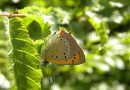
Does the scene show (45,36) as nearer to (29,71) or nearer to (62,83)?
(29,71)

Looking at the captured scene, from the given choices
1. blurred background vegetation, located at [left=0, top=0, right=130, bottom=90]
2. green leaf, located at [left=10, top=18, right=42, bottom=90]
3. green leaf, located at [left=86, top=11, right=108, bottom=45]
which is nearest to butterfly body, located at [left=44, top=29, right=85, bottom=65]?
→ green leaf, located at [left=10, top=18, right=42, bottom=90]

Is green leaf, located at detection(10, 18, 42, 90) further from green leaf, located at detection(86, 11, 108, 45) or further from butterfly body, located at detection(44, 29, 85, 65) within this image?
green leaf, located at detection(86, 11, 108, 45)

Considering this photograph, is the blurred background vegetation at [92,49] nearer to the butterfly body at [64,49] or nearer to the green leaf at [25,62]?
the butterfly body at [64,49]

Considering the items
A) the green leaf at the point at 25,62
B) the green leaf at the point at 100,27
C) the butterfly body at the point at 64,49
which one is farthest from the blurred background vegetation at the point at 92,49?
the green leaf at the point at 25,62

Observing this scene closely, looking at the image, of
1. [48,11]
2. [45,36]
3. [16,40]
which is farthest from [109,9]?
[16,40]

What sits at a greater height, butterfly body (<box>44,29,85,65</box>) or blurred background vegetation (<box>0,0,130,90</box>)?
blurred background vegetation (<box>0,0,130,90</box>)

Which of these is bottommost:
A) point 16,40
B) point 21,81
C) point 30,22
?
point 21,81
